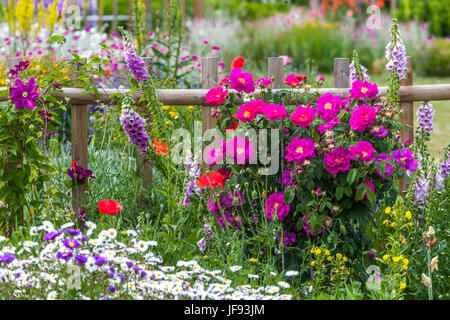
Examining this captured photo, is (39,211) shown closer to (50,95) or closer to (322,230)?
(50,95)

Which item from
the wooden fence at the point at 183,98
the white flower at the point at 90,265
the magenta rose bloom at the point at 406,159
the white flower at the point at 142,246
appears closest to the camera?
the white flower at the point at 90,265

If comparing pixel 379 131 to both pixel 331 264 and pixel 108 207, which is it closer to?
pixel 331 264

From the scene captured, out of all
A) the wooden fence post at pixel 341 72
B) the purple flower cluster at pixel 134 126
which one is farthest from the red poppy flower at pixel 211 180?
the wooden fence post at pixel 341 72

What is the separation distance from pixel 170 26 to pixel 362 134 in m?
3.18

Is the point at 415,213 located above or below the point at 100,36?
below

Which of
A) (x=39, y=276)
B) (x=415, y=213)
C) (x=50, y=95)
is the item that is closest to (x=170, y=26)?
(x=50, y=95)

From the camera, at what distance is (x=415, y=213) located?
3686 mm

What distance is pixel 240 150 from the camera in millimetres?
3260

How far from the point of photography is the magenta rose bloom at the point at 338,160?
3074 mm

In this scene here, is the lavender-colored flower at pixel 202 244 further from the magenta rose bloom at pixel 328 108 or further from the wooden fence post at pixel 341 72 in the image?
the wooden fence post at pixel 341 72

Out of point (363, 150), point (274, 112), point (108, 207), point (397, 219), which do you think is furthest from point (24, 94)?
point (397, 219)

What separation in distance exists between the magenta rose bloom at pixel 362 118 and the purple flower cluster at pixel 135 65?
1.28 metres

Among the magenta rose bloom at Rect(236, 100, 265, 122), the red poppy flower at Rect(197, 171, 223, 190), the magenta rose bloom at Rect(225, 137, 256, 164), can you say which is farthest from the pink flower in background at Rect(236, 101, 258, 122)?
the red poppy flower at Rect(197, 171, 223, 190)

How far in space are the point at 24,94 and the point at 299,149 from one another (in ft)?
5.09
